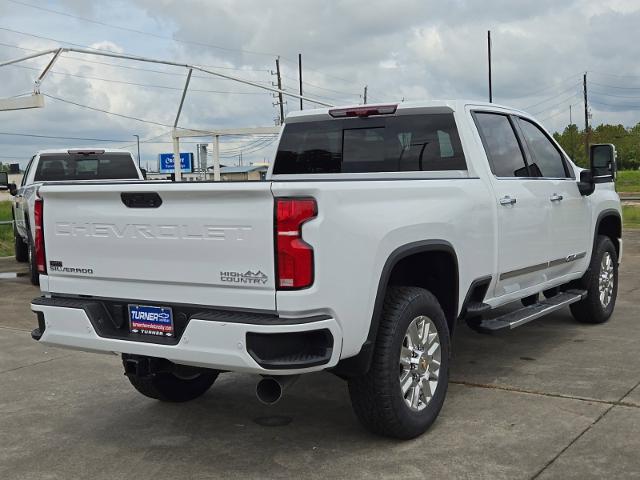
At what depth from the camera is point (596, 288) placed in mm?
7188

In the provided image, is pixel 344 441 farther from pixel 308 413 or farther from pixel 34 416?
pixel 34 416

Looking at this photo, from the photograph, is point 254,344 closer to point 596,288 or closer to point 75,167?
point 596,288

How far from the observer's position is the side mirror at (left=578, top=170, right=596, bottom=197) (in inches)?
259

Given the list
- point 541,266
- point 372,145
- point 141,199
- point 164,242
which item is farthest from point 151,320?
point 541,266

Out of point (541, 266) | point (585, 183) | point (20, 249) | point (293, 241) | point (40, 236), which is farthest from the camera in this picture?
A: point (20, 249)

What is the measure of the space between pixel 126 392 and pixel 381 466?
7.76 feet

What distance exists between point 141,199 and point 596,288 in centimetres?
479

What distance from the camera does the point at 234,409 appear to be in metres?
5.09

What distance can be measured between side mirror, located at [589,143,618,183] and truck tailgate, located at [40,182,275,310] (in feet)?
13.7

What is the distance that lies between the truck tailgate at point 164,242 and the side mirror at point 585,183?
12.9 ft

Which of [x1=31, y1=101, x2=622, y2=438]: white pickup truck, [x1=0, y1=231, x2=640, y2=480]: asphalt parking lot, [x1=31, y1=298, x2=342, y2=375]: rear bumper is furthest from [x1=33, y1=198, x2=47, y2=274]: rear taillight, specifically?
[x1=0, y1=231, x2=640, y2=480]: asphalt parking lot

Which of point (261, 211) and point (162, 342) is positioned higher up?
point (261, 211)

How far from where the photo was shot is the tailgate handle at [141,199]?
3939 millimetres

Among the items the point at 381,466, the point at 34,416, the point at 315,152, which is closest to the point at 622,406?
the point at 381,466
